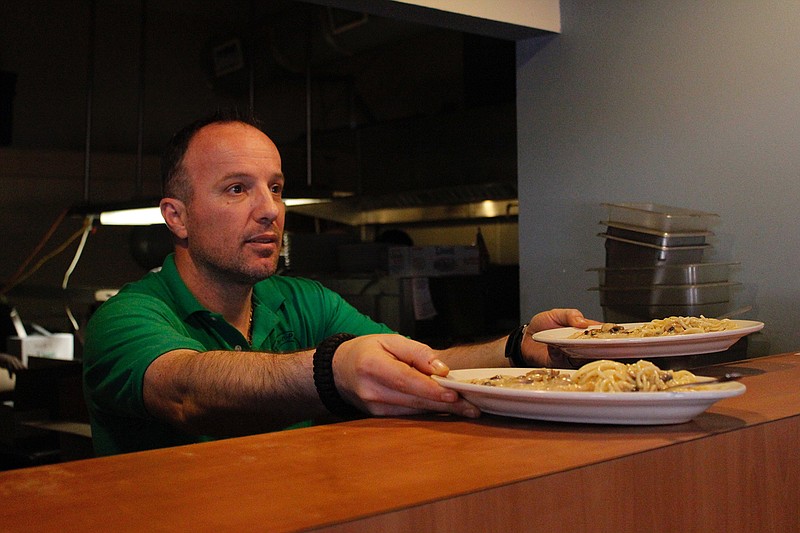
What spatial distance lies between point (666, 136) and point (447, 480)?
2.15 meters

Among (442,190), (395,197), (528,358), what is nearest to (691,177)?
(528,358)

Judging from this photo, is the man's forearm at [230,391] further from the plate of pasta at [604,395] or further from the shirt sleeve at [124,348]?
the plate of pasta at [604,395]

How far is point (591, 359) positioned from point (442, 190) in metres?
4.62

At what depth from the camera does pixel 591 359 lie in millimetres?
1711

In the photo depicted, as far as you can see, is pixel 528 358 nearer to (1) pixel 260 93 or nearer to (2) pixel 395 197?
(2) pixel 395 197

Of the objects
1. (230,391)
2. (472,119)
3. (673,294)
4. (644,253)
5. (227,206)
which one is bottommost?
(230,391)

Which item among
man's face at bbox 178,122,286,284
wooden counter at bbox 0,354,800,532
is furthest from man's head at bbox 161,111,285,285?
wooden counter at bbox 0,354,800,532

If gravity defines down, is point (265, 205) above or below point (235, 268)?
above

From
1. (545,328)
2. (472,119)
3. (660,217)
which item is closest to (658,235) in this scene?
(660,217)

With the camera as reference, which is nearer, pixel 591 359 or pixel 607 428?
pixel 607 428

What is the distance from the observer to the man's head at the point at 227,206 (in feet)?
6.75

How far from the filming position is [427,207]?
21.8 feet

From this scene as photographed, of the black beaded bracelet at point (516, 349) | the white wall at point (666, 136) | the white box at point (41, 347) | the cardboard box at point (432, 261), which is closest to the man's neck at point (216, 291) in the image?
the black beaded bracelet at point (516, 349)

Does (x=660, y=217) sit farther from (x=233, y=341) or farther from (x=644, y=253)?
(x=233, y=341)
